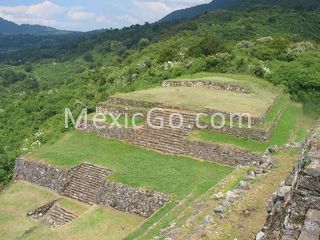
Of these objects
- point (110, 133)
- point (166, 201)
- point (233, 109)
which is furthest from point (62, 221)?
point (233, 109)

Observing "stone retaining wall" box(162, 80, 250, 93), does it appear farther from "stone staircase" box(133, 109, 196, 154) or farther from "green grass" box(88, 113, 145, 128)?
"green grass" box(88, 113, 145, 128)

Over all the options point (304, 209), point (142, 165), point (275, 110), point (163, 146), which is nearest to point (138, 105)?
point (163, 146)

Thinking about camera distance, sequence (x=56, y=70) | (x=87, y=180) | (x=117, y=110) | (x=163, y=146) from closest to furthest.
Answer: (x=87, y=180) → (x=163, y=146) → (x=117, y=110) → (x=56, y=70)

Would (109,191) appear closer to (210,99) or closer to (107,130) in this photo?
(107,130)

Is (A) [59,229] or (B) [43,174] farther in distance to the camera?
(B) [43,174]

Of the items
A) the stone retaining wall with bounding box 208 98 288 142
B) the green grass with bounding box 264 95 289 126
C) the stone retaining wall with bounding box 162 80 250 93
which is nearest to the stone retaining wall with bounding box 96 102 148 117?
the stone retaining wall with bounding box 208 98 288 142

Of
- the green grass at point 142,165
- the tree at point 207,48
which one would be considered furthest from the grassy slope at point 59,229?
the tree at point 207,48
